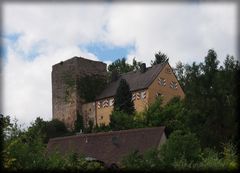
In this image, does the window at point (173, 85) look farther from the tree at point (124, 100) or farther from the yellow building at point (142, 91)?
the tree at point (124, 100)

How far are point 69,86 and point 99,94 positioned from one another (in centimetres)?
392

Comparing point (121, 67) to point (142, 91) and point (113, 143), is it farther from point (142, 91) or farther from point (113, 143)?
point (113, 143)

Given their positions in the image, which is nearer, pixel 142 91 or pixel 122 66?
pixel 142 91

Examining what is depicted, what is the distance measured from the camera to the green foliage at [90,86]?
185ft

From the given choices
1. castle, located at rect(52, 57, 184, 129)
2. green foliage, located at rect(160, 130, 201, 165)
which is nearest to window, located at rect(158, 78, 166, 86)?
castle, located at rect(52, 57, 184, 129)

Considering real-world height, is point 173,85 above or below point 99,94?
above

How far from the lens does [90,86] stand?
187 ft

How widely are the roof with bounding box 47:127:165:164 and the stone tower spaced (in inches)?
1238

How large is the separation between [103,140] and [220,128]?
592 cm

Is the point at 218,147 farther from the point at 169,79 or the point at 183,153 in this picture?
the point at 169,79

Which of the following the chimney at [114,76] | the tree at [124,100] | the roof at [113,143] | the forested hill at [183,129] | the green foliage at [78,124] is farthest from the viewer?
the chimney at [114,76]

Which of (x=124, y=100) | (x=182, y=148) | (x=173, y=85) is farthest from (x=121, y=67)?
(x=182, y=148)

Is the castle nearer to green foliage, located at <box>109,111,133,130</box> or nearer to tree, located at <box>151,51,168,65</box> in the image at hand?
tree, located at <box>151,51,168,65</box>

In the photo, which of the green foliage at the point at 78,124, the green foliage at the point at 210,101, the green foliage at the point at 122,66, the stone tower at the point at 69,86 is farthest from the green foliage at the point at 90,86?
the green foliage at the point at 210,101
